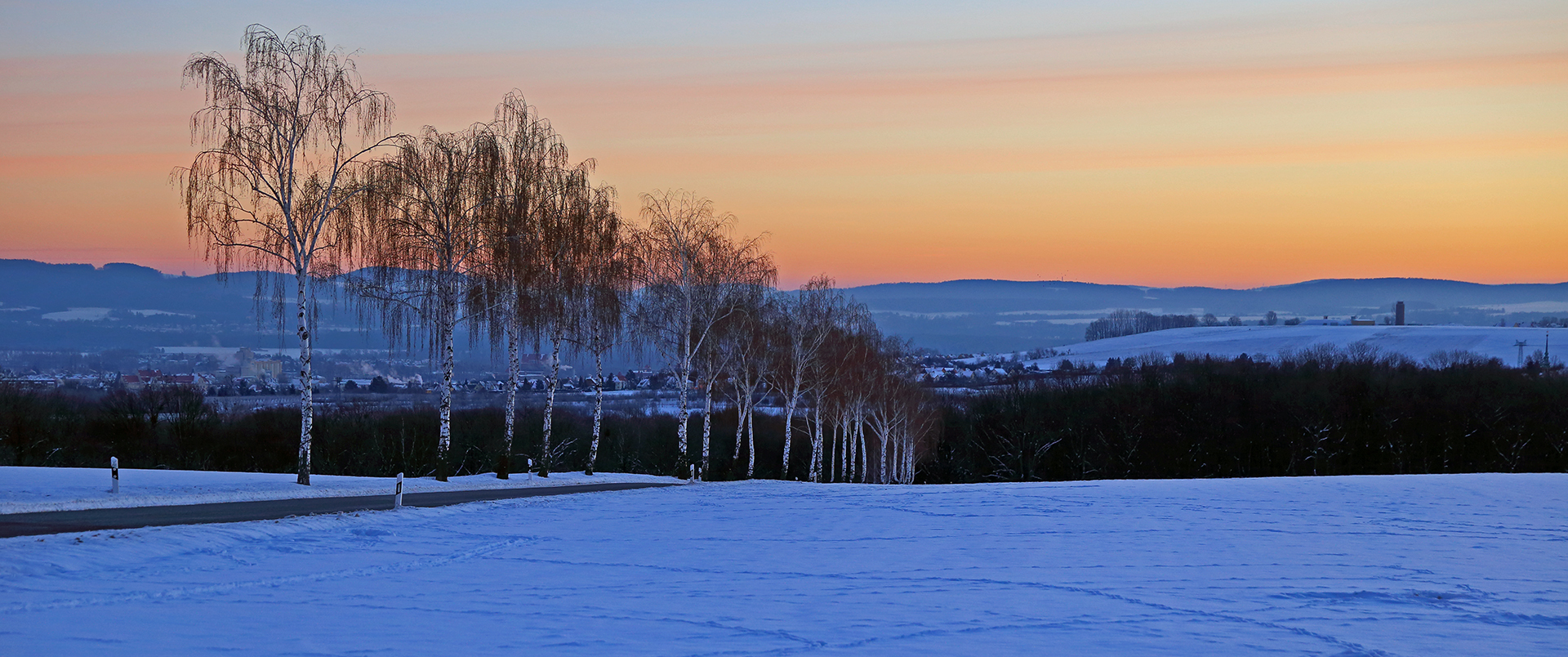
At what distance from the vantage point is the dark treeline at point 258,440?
4044 centimetres

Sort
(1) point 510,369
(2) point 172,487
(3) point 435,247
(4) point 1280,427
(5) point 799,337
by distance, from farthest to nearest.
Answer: (4) point 1280,427 → (5) point 799,337 → (1) point 510,369 → (3) point 435,247 → (2) point 172,487

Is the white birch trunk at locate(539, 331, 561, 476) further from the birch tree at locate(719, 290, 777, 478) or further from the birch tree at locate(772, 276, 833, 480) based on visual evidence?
the birch tree at locate(772, 276, 833, 480)

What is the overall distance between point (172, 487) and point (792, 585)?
Result: 16652mm

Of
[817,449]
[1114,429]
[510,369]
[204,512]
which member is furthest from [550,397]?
[1114,429]

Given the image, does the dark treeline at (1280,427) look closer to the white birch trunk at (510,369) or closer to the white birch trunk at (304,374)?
the white birch trunk at (510,369)

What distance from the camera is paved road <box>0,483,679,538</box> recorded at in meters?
15.0

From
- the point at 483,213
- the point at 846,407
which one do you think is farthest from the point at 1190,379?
the point at 483,213

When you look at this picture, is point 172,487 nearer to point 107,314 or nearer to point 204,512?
point 204,512

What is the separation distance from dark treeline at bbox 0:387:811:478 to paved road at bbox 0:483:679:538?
11.1 metres

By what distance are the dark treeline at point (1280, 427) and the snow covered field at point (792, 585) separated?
5868 centimetres

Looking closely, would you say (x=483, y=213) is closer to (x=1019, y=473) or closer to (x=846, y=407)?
(x=846, y=407)

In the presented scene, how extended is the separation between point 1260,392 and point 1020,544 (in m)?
75.1

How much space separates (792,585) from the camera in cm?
1308

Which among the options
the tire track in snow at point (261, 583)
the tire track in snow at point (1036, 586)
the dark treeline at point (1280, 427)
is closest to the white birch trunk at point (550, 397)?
the tire track in snow at point (261, 583)
